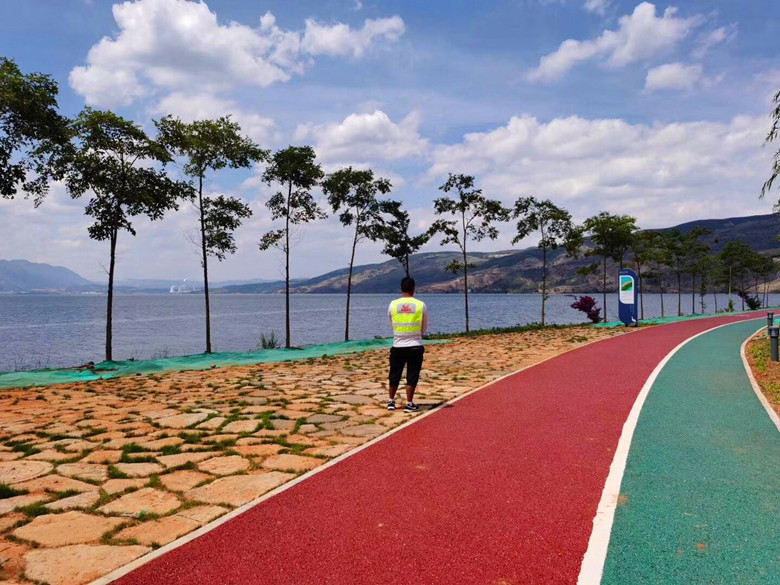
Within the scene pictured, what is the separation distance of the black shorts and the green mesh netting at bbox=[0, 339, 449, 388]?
8.74m

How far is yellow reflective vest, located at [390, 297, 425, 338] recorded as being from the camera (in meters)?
8.21

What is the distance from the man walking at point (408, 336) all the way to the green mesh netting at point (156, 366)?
28.8 ft

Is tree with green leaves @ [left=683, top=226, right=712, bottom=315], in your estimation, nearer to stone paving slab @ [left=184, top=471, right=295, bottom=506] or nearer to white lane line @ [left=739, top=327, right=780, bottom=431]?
white lane line @ [left=739, top=327, right=780, bottom=431]

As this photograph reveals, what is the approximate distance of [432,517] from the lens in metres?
4.24

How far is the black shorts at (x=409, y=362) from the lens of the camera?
8359 mm

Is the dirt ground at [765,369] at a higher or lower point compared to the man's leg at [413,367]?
lower

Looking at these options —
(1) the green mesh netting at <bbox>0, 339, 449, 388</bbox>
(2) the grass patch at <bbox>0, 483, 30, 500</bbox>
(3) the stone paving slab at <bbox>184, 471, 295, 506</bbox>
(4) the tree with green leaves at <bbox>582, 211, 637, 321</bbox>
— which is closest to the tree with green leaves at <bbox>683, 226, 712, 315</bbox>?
(4) the tree with green leaves at <bbox>582, 211, 637, 321</bbox>

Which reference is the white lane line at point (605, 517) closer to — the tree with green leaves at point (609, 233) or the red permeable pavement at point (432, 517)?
the red permeable pavement at point (432, 517)

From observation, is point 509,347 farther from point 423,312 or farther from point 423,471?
point 423,471

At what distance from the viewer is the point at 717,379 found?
37.1 feet

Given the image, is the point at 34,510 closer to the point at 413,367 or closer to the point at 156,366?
the point at 413,367

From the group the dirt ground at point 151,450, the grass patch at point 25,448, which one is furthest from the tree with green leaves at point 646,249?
the grass patch at point 25,448

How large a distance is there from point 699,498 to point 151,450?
19.5 feet

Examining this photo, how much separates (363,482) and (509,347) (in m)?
15.1
